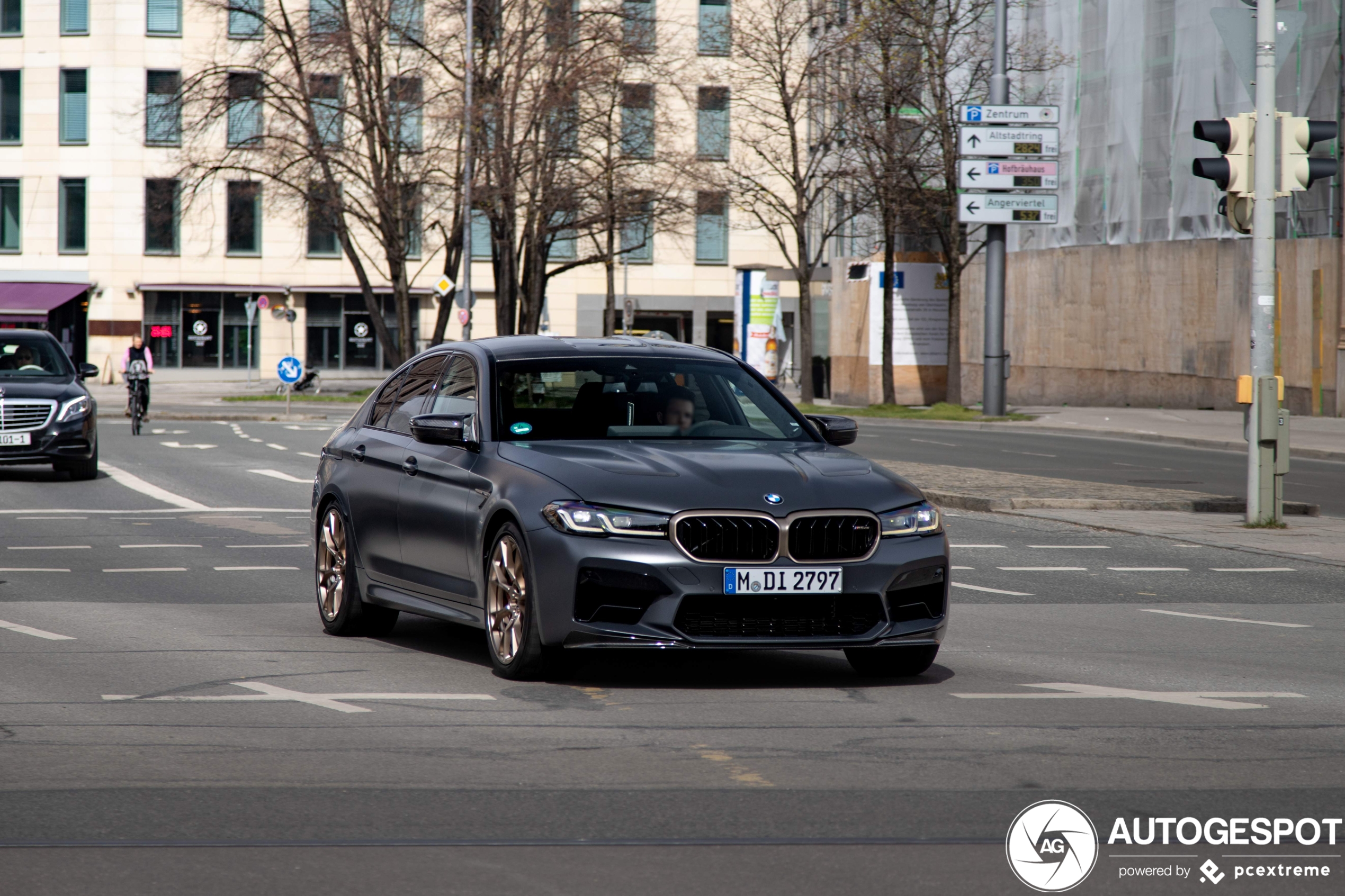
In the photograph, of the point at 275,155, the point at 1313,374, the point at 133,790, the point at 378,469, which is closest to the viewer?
the point at 133,790

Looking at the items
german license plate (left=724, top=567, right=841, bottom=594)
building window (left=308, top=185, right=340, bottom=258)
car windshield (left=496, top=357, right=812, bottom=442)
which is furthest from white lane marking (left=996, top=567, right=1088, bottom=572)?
building window (left=308, top=185, right=340, bottom=258)

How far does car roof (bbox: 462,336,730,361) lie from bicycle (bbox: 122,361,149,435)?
26339 millimetres

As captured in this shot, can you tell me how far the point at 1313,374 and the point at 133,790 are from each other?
33.6 m

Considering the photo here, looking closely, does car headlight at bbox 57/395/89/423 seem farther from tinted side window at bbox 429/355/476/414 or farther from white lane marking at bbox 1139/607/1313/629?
white lane marking at bbox 1139/607/1313/629

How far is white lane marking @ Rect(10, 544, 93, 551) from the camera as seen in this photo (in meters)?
14.7

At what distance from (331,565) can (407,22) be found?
143 feet

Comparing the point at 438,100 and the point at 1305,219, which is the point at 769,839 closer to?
the point at 1305,219

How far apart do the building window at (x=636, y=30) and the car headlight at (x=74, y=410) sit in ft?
92.3

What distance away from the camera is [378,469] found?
966cm

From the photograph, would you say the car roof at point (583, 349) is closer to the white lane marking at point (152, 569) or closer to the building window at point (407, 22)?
the white lane marking at point (152, 569)

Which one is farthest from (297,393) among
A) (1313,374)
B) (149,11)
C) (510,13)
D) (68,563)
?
(68,563)

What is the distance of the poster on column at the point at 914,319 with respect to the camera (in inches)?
2018

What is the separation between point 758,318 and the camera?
54156 mm

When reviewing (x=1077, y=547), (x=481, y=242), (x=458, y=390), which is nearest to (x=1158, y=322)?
(x=1077, y=547)
